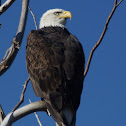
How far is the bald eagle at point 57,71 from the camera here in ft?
16.7

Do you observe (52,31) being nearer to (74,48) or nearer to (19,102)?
(74,48)

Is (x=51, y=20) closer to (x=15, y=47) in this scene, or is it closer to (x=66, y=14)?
(x=66, y=14)

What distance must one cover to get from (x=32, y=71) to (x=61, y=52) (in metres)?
0.58

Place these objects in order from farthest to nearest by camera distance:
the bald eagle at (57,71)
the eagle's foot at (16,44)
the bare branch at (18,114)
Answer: the bald eagle at (57,71), the eagle's foot at (16,44), the bare branch at (18,114)

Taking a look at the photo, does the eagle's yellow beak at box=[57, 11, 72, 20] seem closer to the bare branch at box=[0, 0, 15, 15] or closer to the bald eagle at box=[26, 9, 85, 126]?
the bald eagle at box=[26, 9, 85, 126]

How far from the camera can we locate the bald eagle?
5098mm

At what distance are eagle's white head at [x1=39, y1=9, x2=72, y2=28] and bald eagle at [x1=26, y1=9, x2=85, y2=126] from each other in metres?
1.00

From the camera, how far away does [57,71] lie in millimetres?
5309

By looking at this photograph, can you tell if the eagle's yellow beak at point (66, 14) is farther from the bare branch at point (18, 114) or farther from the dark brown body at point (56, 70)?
the bare branch at point (18, 114)

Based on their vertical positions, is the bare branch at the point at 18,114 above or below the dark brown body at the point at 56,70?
below

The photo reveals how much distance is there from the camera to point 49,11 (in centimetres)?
736

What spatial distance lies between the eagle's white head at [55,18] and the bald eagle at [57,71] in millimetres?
996

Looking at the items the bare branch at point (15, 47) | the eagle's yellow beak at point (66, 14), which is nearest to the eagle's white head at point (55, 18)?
the eagle's yellow beak at point (66, 14)

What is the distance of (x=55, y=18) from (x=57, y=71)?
2229 millimetres
